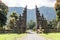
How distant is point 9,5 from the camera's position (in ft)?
11.4

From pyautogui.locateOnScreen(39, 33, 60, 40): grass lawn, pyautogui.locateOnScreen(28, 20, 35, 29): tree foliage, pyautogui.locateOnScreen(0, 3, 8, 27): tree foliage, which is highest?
pyautogui.locateOnScreen(0, 3, 8, 27): tree foliage

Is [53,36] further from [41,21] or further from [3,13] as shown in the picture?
[3,13]

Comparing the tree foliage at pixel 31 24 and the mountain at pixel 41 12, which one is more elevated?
the mountain at pixel 41 12

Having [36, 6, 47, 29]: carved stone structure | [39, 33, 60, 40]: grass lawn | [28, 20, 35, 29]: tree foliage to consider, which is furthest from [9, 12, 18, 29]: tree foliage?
[39, 33, 60, 40]: grass lawn

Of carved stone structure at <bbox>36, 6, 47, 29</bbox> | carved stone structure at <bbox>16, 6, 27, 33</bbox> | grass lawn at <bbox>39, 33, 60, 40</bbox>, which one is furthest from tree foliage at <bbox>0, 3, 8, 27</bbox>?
grass lawn at <bbox>39, 33, 60, 40</bbox>

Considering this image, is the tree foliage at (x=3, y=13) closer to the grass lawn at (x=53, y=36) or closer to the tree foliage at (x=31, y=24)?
the tree foliage at (x=31, y=24)

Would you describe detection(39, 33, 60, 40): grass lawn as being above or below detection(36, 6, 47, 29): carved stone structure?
below

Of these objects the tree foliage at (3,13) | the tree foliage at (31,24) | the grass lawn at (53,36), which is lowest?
the grass lawn at (53,36)

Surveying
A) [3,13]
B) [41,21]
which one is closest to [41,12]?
[41,21]

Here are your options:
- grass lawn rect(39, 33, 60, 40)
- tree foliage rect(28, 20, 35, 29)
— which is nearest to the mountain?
tree foliage rect(28, 20, 35, 29)

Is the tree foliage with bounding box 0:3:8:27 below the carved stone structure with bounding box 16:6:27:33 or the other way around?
the other way around

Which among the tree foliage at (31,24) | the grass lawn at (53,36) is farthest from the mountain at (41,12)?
the grass lawn at (53,36)

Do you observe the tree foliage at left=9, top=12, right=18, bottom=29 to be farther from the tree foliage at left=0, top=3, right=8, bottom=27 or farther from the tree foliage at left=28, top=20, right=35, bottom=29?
the tree foliage at left=28, top=20, right=35, bottom=29

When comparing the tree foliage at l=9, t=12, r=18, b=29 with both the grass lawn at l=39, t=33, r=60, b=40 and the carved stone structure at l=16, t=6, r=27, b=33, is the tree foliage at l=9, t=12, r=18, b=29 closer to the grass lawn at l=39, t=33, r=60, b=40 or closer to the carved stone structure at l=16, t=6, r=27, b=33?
the carved stone structure at l=16, t=6, r=27, b=33
